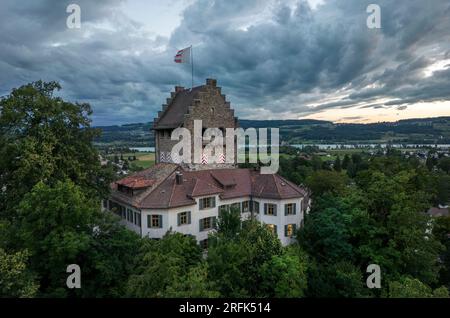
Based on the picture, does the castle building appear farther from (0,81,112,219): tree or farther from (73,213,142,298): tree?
(73,213,142,298): tree

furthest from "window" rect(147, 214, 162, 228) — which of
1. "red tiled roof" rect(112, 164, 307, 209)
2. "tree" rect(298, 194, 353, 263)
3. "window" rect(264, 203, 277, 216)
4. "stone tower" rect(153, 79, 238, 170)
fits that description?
"tree" rect(298, 194, 353, 263)

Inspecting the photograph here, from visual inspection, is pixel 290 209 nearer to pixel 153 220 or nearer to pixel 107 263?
pixel 153 220

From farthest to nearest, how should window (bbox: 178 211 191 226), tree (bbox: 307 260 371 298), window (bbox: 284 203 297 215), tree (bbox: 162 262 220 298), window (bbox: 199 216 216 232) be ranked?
1. window (bbox: 284 203 297 215)
2. window (bbox: 199 216 216 232)
3. window (bbox: 178 211 191 226)
4. tree (bbox: 307 260 371 298)
5. tree (bbox: 162 262 220 298)

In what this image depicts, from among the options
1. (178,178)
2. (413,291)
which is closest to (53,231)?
(178,178)

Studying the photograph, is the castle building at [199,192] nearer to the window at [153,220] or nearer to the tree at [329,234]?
the window at [153,220]

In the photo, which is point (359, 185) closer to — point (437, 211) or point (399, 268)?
point (399, 268)
